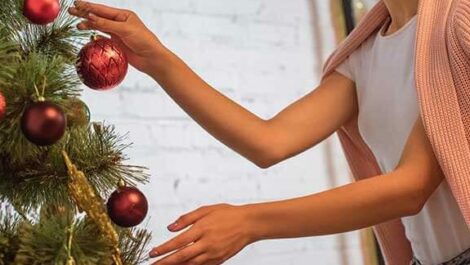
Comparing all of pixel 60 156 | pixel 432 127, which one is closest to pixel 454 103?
pixel 432 127

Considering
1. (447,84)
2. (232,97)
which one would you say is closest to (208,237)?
(447,84)

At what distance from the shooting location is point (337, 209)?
735mm

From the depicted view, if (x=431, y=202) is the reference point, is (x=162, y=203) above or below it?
above

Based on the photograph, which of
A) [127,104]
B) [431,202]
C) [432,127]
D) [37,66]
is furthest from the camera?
[127,104]

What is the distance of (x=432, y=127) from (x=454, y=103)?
0.14 feet

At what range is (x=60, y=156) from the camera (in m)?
0.62

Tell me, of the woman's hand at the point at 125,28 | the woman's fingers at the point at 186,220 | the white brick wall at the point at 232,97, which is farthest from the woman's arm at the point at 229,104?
the white brick wall at the point at 232,97

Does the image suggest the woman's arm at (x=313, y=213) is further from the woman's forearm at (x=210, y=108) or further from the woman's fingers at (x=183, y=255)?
the woman's forearm at (x=210, y=108)

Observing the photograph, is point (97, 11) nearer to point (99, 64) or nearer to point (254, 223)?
point (99, 64)

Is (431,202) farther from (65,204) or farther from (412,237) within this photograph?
(65,204)

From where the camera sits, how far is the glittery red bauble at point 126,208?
0.60 meters

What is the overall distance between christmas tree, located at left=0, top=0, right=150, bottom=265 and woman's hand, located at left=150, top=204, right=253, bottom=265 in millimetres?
32

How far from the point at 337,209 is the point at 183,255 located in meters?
0.19

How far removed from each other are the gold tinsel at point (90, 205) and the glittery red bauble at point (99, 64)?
0.09 m
